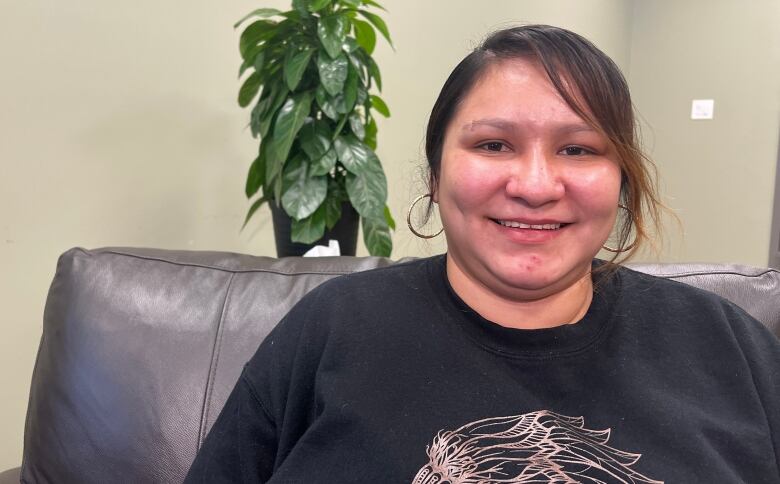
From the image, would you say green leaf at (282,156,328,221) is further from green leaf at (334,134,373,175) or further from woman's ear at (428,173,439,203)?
woman's ear at (428,173,439,203)

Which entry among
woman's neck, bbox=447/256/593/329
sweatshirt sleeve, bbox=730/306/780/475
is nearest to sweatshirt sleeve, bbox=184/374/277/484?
woman's neck, bbox=447/256/593/329

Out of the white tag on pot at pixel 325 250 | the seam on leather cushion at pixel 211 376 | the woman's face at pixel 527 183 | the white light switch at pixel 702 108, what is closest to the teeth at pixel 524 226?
the woman's face at pixel 527 183

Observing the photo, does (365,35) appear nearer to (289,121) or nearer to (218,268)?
(289,121)

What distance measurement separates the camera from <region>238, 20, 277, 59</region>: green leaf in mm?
1752

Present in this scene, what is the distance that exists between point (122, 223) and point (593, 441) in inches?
56.9

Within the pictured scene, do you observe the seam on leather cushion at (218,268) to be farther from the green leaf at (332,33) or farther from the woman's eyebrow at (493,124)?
the green leaf at (332,33)

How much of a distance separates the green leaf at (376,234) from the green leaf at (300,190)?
138 millimetres

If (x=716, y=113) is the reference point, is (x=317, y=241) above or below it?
below

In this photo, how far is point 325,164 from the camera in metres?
1.77

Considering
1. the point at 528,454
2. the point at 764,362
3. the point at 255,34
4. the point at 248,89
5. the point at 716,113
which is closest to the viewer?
the point at 528,454

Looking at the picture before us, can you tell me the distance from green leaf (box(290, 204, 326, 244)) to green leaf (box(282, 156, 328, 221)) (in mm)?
27

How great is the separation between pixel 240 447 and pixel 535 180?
20.1 inches

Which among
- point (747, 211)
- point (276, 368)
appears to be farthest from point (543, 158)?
point (747, 211)

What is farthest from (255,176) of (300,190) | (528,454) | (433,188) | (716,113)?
(716,113)
